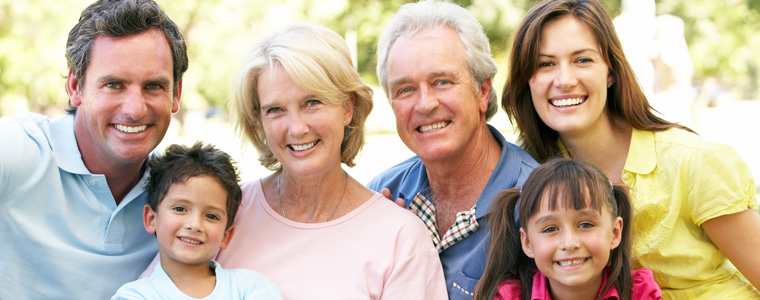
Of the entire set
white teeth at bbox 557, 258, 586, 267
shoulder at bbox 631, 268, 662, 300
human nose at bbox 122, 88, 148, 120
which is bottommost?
shoulder at bbox 631, 268, 662, 300

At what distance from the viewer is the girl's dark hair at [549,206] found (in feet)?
9.12

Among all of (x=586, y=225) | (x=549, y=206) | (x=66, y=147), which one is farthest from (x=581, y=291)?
(x=66, y=147)

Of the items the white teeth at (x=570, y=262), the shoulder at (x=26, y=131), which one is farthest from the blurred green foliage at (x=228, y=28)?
the shoulder at (x=26, y=131)

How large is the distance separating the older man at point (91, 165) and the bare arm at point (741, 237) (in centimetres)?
249

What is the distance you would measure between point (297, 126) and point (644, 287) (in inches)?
62.1

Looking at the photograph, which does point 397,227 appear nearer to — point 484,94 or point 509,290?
point 509,290

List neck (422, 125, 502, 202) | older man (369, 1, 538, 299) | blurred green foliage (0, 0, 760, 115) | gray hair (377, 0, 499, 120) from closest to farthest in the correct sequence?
older man (369, 1, 538, 299) < gray hair (377, 0, 499, 120) < neck (422, 125, 502, 202) < blurred green foliage (0, 0, 760, 115)

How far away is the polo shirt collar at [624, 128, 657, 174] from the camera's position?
3.02 m

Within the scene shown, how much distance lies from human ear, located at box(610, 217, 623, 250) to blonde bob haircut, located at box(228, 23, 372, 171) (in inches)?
46.8

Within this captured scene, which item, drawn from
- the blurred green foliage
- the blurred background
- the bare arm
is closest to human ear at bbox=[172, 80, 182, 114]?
the bare arm

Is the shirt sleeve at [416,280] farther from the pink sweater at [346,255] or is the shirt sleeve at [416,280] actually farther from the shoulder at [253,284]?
the shoulder at [253,284]

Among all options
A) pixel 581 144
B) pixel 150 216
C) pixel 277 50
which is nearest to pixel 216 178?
pixel 150 216

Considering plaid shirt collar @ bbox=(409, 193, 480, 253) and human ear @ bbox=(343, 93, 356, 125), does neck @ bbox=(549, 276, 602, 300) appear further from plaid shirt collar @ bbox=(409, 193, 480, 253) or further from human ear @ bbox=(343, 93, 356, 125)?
human ear @ bbox=(343, 93, 356, 125)

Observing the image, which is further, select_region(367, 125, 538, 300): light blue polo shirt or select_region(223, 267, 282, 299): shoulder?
select_region(367, 125, 538, 300): light blue polo shirt
